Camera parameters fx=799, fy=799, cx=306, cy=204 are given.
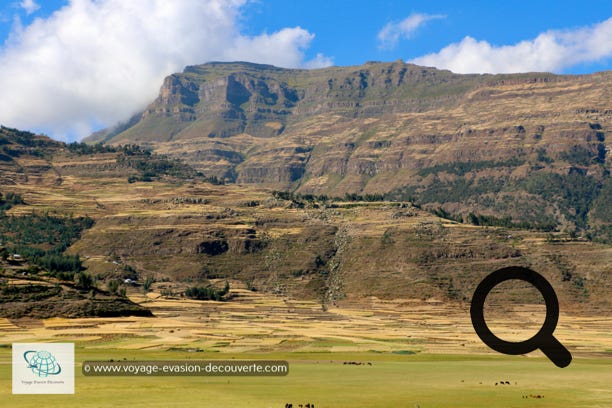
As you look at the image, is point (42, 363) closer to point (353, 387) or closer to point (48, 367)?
point (48, 367)

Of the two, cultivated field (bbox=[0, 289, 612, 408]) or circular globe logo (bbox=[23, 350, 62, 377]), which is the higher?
circular globe logo (bbox=[23, 350, 62, 377])

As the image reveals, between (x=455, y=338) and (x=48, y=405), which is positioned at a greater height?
(x=48, y=405)

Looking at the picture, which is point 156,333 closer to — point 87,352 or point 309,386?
point 87,352

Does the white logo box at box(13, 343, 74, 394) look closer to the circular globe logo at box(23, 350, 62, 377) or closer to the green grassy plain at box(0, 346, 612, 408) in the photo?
the circular globe logo at box(23, 350, 62, 377)

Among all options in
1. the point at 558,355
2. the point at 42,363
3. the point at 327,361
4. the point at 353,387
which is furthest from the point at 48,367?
the point at 558,355

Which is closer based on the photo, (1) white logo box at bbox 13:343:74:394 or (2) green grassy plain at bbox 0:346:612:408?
(1) white logo box at bbox 13:343:74:394

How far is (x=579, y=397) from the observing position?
241 ft

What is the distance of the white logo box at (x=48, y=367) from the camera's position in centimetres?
6606

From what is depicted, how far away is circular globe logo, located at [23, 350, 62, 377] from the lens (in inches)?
2594

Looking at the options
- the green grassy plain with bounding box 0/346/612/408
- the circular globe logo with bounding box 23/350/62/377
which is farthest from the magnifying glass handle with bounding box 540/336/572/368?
the circular globe logo with bounding box 23/350/62/377

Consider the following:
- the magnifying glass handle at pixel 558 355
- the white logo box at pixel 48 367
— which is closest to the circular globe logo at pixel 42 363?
the white logo box at pixel 48 367

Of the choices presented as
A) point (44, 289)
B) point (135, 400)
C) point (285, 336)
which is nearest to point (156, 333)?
point (285, 336)

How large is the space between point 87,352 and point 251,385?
42101 millimetres

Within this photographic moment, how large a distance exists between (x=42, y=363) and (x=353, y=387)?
97.0 ft
